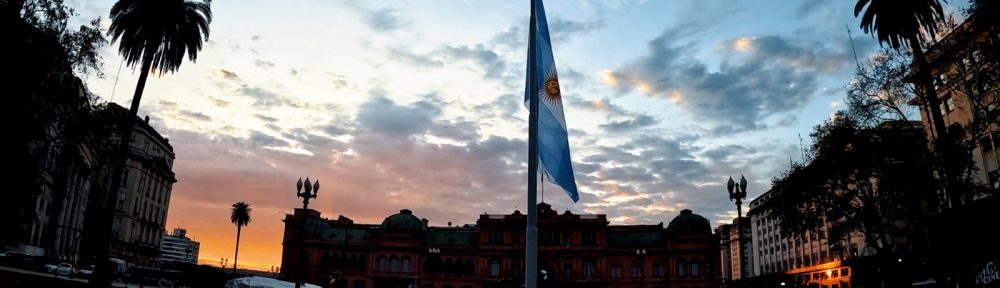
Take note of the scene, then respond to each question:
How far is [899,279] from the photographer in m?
53.2

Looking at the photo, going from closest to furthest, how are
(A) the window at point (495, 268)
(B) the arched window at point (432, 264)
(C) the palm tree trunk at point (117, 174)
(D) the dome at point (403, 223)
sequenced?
(C) the palm tree trunk at point (117, 174) → (A) the window at point (495, 268) → (B) the arched window at point (432, 264) → (D) the dome at point (403, 223)

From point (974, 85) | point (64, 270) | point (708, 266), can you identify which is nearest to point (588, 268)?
point (708, 266)

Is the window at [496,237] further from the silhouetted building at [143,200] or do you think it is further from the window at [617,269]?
the silhouetted building at [143,200]

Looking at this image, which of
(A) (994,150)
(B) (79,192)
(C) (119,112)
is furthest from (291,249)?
(A) (994,150)

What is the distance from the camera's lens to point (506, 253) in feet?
288

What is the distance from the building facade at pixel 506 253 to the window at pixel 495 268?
141 millimetres

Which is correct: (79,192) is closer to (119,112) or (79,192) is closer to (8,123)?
(119,112)

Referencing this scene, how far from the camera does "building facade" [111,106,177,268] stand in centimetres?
8106

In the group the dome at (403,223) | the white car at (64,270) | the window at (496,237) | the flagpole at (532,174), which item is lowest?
the white car at (64,270)

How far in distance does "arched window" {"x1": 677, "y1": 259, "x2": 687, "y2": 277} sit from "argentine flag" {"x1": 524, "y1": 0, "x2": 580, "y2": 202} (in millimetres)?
77726

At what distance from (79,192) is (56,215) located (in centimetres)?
823

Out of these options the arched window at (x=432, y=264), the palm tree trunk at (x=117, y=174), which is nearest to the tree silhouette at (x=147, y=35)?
the palm tree trunk at (x=117, y=174)

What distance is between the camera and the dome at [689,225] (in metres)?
85.9

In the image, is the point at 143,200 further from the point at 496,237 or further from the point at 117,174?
the point at 117,174
